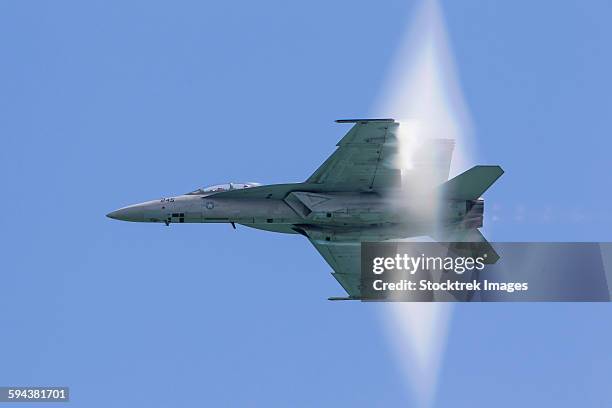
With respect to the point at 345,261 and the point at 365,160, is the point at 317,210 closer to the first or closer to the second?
the point at 365,160

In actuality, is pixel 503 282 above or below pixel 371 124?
below

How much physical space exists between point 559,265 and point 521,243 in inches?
96.9

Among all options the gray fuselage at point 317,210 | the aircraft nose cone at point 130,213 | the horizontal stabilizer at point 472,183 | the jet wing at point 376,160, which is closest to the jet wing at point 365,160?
the jet wing at point 376,160

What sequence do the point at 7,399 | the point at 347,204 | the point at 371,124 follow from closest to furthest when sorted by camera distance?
the point at 7,399
the point at 371,124
the point at 347,204

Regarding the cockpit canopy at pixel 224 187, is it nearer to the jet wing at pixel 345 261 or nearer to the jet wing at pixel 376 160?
the jet wing at pixel 376 160

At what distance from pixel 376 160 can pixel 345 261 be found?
28.3ft

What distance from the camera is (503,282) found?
46.4m

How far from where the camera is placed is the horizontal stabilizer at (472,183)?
44625mm

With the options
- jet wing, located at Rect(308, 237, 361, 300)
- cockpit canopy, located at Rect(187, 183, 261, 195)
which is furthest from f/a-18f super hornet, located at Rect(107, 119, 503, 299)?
jet wing, located at Rect(308, 237, 361, 300)

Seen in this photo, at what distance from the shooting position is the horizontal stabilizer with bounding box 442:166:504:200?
44625mm

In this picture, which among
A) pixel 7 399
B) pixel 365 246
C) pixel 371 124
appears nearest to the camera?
pixel 7 399

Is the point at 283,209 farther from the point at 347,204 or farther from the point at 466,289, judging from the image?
the point at 466,289

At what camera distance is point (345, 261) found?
52.7 meters

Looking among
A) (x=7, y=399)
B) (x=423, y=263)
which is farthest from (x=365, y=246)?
(x=7, y=399)
